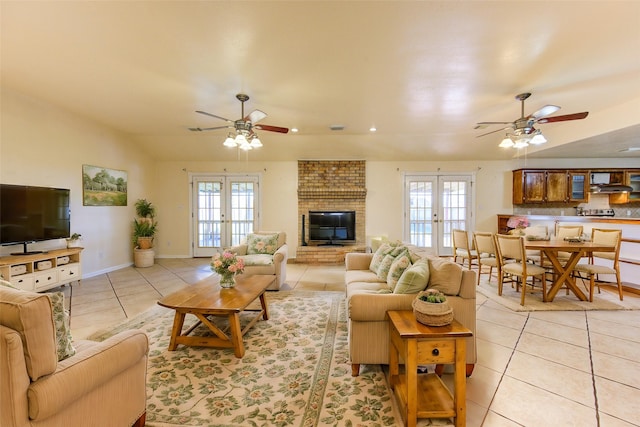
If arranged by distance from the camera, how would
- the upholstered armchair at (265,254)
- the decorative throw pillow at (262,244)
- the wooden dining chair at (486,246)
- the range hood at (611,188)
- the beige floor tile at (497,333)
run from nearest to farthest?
the beige floor tile at (497,333)
the upholstered armchair at (265,254)
the wooden dining chair at (486,246)
the decorative throw pillow at (262,244)
the range hood at (611,188)

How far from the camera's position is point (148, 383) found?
2078 millimetres

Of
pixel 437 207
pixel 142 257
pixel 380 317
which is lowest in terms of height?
pixel 142 257

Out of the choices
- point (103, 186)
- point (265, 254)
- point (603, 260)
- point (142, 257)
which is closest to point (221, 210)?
point (142, 257)

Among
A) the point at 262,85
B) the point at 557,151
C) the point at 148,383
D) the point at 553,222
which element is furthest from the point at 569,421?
the point at 557,151

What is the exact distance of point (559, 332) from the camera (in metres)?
2.92

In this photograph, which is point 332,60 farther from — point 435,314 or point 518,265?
point 518,265

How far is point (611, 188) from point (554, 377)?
667cm

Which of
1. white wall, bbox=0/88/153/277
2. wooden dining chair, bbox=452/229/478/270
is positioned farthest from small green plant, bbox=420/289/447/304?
white wall, bbox=0/88/153/277

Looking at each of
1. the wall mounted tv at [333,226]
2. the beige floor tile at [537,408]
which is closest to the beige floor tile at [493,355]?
the beige floor tile at [537,408]

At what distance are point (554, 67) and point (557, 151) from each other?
4.19 metres

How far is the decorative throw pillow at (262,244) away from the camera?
4684 mm

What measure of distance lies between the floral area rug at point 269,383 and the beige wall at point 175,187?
10.8 ft

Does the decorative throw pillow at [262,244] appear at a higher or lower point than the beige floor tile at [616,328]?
higher

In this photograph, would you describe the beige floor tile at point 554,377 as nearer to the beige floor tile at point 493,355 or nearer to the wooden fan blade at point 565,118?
the beige floor tile at point 493,355
